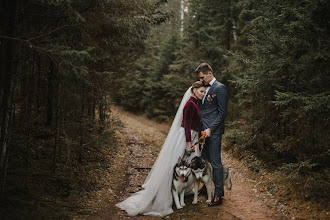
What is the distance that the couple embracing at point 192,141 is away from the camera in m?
5.69

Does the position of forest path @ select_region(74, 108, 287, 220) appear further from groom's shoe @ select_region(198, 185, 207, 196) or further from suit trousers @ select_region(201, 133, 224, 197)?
suit trousers @ select_region(201, 133, 224, 197)

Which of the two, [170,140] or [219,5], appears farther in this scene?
Answer: [219,5]

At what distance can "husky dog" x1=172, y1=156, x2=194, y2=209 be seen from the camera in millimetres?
5527

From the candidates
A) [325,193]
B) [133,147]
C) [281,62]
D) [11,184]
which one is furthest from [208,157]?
[133,147]

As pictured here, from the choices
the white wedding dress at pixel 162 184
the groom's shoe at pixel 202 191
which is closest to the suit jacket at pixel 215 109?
the white wedding dress at pixel 162 184

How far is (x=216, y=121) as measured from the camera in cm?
565

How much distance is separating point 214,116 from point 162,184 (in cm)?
192

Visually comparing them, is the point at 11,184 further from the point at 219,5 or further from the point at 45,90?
the point at 219,5

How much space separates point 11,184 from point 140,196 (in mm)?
2800

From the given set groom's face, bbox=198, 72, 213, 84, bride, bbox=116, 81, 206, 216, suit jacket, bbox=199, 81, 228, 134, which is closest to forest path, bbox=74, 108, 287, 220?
bride, bbox=116, 81, 206, 216

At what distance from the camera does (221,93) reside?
18.6 feet

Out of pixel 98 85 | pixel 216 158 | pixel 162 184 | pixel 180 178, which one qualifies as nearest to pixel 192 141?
pixel 216 158

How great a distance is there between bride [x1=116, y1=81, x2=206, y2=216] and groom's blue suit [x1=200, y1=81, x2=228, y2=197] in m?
0.20

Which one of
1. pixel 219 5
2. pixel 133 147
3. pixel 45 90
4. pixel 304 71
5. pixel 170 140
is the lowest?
pixel 133 147
